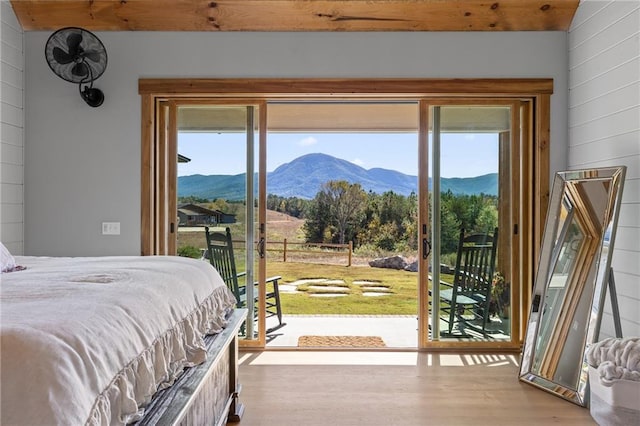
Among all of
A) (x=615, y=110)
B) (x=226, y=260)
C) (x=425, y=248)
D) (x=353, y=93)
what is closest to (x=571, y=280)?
(x=425, y=248)

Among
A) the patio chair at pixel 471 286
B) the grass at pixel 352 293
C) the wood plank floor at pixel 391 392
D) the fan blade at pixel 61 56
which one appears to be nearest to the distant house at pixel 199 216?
the wood plank floor at pixel 391 392

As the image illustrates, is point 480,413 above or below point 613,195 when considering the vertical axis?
below

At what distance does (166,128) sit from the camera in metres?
3.58

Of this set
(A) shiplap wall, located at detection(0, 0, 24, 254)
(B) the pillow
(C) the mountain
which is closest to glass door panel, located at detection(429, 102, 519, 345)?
(B) the pillow

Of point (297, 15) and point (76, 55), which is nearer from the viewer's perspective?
point (76, 55)

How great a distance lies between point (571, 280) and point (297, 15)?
9.17ft

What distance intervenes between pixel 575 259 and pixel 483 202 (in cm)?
90

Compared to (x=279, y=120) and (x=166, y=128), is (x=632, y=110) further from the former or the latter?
(x=279, y=120)

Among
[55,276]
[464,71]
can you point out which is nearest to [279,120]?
[464,71]

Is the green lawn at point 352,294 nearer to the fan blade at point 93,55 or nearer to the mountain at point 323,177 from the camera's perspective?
the mountain at point 323,177

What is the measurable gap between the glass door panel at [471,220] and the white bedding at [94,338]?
A: 228cm

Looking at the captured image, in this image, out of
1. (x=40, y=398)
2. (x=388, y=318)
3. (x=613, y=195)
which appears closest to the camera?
(x=40, y=398)

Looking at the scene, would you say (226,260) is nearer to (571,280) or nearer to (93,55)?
(93,55)

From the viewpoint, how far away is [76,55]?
10.4 ft
